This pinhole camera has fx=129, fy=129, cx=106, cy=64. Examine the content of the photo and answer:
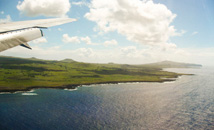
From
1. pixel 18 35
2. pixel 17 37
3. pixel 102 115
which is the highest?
pixel 18 35

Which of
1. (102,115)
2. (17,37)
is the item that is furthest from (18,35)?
(102,115)

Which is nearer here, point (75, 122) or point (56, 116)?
point (75, 122)

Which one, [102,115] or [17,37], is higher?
[17,37]

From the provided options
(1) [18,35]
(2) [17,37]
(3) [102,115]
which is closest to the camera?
(2) [17,37]

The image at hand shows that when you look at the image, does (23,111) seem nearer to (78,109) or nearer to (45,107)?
(45,107)

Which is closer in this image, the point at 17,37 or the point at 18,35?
the point at 17,37

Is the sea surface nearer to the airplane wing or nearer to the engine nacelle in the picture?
the airplane wing

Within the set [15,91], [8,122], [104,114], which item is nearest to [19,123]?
[8,122]

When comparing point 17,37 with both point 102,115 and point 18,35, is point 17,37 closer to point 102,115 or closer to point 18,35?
point 18,35

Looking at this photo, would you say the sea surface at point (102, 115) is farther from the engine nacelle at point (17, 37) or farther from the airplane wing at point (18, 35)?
the engine nacelle at point (17, 37)
